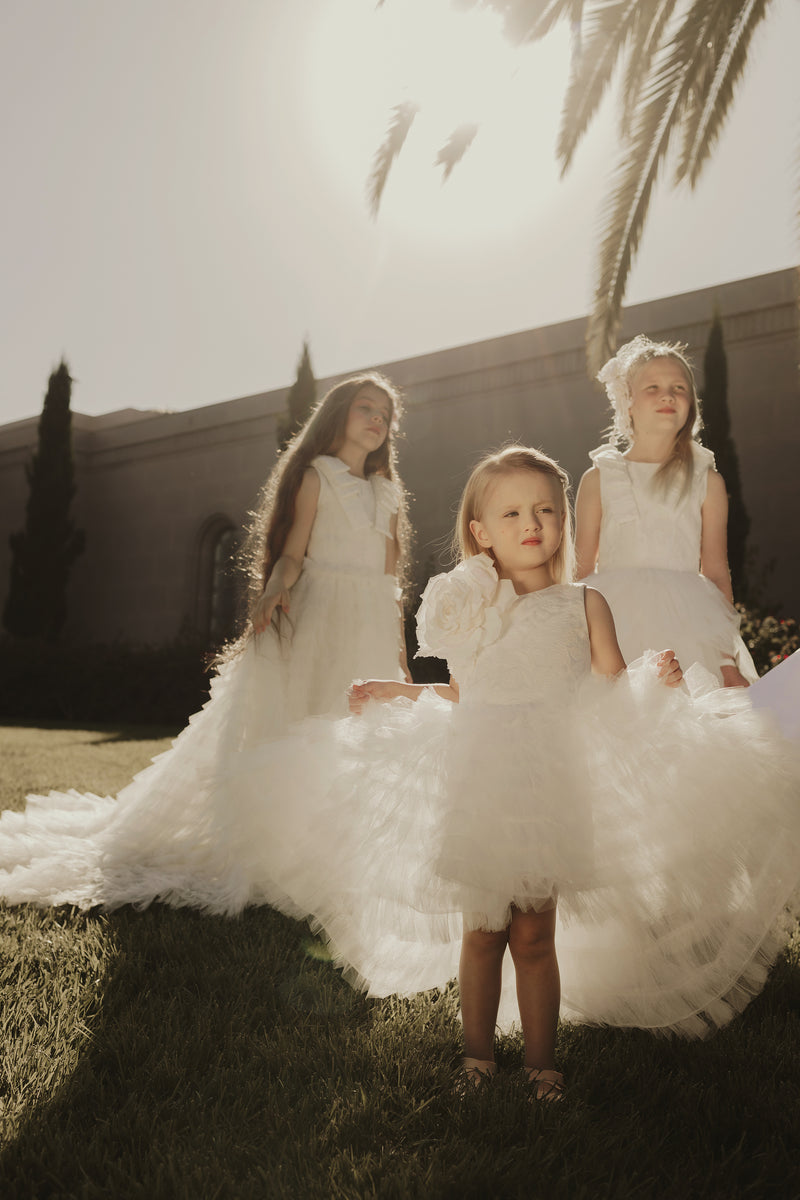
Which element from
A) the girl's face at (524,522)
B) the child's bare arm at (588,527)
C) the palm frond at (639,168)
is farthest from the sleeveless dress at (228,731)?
the palm frond at (639,168)

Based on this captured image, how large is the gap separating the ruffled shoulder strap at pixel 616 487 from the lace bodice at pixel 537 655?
142cm

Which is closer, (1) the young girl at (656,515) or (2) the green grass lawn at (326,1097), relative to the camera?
(2) the green grass lawn at (326,1097)

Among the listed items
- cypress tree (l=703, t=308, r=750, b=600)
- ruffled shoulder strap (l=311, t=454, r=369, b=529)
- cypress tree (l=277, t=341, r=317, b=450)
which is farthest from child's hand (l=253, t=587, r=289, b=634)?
cypress tree (l=277, t=341, r=317, b=450)

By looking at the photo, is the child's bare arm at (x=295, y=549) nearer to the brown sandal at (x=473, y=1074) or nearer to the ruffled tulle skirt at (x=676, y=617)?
the ruffled tulle skirt at (x=676, y=617)

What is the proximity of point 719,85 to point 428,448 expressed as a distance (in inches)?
403

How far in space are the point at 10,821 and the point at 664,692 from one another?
3264 millimetres

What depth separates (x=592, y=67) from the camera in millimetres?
5277

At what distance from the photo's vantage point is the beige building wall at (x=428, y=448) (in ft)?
39.8

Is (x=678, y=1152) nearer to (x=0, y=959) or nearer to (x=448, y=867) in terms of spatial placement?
(x=448, y=867)

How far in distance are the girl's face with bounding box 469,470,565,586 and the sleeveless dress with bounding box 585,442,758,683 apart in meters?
1.14

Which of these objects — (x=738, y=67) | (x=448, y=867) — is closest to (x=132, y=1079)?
(x=448, y=867)

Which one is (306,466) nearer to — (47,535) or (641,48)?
(641,48)

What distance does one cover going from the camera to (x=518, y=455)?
7.40 ft

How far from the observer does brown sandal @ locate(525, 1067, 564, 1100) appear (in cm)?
183
